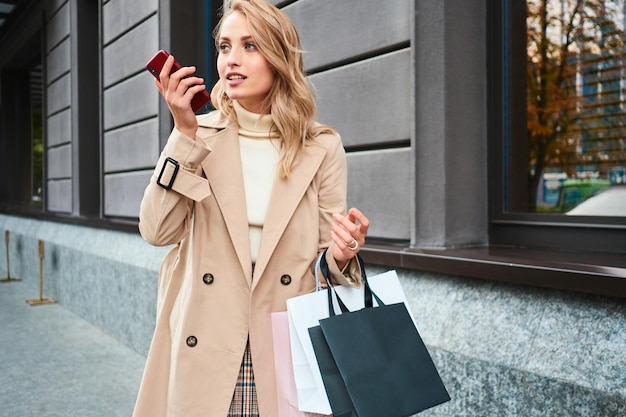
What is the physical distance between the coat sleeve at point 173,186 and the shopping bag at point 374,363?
1.64 ft

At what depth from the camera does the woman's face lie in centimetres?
191

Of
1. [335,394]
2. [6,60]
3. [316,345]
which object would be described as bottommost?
[335,394]

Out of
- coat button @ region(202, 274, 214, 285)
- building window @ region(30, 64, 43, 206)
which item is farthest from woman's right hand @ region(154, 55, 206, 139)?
building window @ region(30, 64, 43, 206)

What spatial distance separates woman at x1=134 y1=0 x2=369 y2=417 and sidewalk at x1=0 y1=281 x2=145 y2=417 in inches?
118

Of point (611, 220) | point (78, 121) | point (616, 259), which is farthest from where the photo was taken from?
point (78, 121)

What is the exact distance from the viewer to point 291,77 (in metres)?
1.99

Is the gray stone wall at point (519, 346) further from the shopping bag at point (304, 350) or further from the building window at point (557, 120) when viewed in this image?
the shopping bag at point (304, 350)

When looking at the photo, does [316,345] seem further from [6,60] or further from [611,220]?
[6,60]

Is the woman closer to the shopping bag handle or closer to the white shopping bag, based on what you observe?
the shopping bag handle

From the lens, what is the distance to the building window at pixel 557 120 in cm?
332

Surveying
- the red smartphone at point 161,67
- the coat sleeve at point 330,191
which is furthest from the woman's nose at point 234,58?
the coat sleeve at point 330,191

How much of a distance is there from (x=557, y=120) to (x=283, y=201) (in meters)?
2.29

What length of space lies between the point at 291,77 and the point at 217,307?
0.75 meters

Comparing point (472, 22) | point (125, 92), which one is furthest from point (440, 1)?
point (125, 92)
